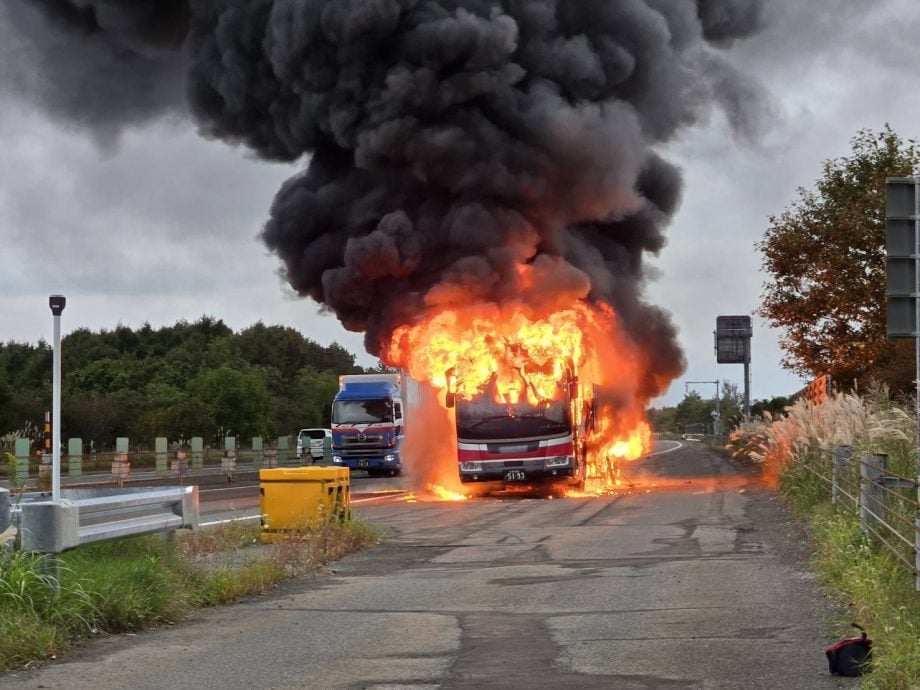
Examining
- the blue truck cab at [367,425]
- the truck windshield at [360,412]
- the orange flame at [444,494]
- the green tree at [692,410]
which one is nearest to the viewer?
the orange flame at [444,494]

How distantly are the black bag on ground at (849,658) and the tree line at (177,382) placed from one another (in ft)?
114

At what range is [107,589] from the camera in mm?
9078

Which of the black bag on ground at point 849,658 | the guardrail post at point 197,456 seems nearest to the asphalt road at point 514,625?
the black bag on ground at point 849,658

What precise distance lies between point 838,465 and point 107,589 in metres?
10.2

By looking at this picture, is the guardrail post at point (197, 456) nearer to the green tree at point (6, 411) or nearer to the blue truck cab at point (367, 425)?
the blue truck cab at point (367, 425)

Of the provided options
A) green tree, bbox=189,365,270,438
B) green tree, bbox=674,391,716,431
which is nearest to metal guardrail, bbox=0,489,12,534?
green tree, bbox=189,365,270,438

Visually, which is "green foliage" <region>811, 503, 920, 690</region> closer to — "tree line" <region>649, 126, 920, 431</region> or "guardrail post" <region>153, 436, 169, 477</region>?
"tree line" <region>649, 126, 920, 431</region>

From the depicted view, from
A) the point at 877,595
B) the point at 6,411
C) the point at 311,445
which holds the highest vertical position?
the point at 6,411

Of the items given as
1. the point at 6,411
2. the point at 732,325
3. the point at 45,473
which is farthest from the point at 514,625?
the point at 732,325

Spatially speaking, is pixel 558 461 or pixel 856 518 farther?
pixel 558 461

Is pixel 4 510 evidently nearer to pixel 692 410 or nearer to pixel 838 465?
pixel 838 465

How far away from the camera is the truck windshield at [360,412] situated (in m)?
40.0

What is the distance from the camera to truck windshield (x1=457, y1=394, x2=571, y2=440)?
25219 mm

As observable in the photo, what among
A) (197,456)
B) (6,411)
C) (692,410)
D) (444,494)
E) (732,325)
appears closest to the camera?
(444,494)
